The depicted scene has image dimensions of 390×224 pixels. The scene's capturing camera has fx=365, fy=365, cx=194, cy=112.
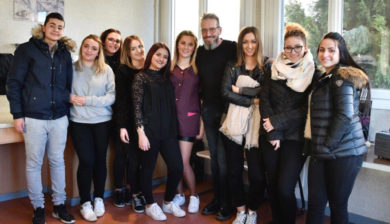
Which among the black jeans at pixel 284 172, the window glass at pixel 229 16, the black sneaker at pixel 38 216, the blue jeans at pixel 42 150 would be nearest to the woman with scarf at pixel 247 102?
the black jeans at pixel 284 172

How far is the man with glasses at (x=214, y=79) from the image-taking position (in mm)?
2631

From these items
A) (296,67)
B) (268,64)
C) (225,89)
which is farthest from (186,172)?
(296,67)

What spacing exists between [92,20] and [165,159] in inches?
82.5

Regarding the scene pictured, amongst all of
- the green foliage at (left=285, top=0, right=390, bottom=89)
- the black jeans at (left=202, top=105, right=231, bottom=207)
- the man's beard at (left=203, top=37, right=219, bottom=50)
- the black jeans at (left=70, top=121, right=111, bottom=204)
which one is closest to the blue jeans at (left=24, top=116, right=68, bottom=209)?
the black jeans at (left=70, top=121, right=111, bottom=204)

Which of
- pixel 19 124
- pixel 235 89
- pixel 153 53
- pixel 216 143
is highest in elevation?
pixel 153 53

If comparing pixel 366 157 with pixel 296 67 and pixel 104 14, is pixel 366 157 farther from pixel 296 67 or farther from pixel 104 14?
pixel 104 14

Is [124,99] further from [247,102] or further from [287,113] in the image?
[287,113]

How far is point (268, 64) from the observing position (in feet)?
8.18

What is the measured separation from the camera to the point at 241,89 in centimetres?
243

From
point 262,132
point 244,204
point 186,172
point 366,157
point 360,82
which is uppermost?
point 360,82

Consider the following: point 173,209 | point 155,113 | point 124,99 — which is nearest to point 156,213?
point 173,209

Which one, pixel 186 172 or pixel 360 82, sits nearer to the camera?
pixel 360 82

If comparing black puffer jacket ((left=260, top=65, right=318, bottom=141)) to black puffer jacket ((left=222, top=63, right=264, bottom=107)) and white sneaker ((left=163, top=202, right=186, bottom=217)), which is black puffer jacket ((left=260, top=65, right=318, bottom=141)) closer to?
black puffer jacket ((left=222, top=63, right=264, bottom=107))

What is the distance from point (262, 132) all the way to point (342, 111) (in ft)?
1.86
